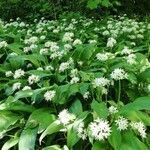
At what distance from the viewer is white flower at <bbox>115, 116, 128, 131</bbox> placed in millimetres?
3007

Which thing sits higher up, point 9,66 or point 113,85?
point 113,85

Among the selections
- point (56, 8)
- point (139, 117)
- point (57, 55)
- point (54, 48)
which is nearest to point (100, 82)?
point (139, 117)

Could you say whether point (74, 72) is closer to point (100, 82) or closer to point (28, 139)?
point (100, 82)

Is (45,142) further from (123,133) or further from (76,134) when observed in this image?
(123,133)

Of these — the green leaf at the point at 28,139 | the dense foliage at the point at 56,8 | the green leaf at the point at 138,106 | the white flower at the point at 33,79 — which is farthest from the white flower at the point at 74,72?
the dense foliage at the point at 56,8

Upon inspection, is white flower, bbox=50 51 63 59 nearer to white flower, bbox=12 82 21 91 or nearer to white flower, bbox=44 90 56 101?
white flower, bbox=12 82 21 91

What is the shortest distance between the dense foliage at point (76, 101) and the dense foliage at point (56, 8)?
4942mm

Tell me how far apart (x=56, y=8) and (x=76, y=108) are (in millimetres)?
6863

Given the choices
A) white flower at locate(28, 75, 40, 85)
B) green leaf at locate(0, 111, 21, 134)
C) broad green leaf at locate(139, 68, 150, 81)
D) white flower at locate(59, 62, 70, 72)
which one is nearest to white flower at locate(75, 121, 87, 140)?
green leaf at locate(0, 111, 21, 134)

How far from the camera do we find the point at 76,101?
356 centimetres

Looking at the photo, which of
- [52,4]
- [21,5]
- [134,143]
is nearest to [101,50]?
[134,143]

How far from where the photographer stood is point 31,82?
396cm

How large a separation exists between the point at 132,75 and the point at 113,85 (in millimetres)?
189

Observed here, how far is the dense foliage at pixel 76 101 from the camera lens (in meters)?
3.04
